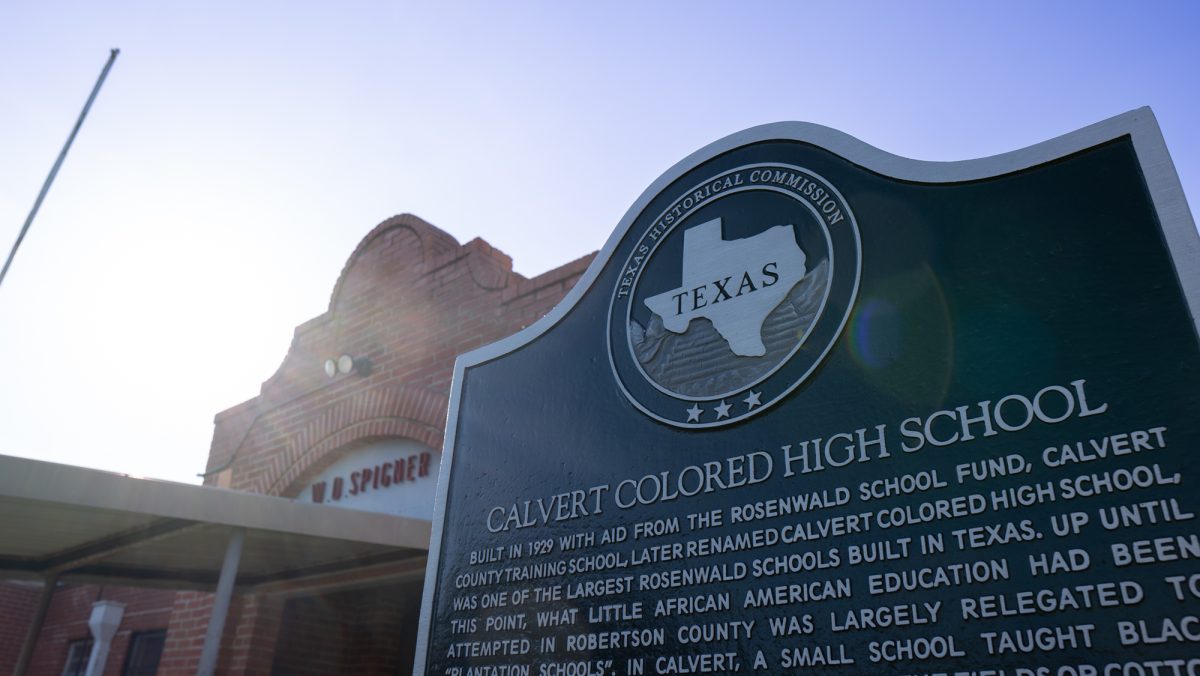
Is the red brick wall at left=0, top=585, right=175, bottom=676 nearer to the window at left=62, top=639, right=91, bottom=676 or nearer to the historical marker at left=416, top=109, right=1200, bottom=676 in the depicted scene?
the window at left=62, top=639, right=91, bottom=676

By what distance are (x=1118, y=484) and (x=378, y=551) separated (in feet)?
14.0

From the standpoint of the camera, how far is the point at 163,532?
4.42 meters

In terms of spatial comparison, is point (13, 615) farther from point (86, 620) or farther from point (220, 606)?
point (220, 606)

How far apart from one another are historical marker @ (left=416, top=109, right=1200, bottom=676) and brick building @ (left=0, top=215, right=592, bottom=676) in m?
2.26

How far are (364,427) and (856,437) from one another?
5.01 metres

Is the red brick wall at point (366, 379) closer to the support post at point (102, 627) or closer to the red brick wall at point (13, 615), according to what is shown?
the support post at point (102, 627)

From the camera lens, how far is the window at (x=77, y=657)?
11477 millimetres

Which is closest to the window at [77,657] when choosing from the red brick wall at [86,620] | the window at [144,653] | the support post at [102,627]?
the red brick wall at [86,620]

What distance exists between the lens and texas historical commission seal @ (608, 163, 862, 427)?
9.03 ft

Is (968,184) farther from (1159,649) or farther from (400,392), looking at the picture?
(400,392)

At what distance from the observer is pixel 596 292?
3.53 metres

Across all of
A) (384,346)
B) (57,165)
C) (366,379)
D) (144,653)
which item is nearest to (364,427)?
(366,379)

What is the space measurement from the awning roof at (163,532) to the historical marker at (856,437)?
1436 millimetres

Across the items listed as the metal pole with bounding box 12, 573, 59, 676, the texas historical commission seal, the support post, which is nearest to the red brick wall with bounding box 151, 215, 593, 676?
the metal pole with bounding box 12, 573, 59, 676
